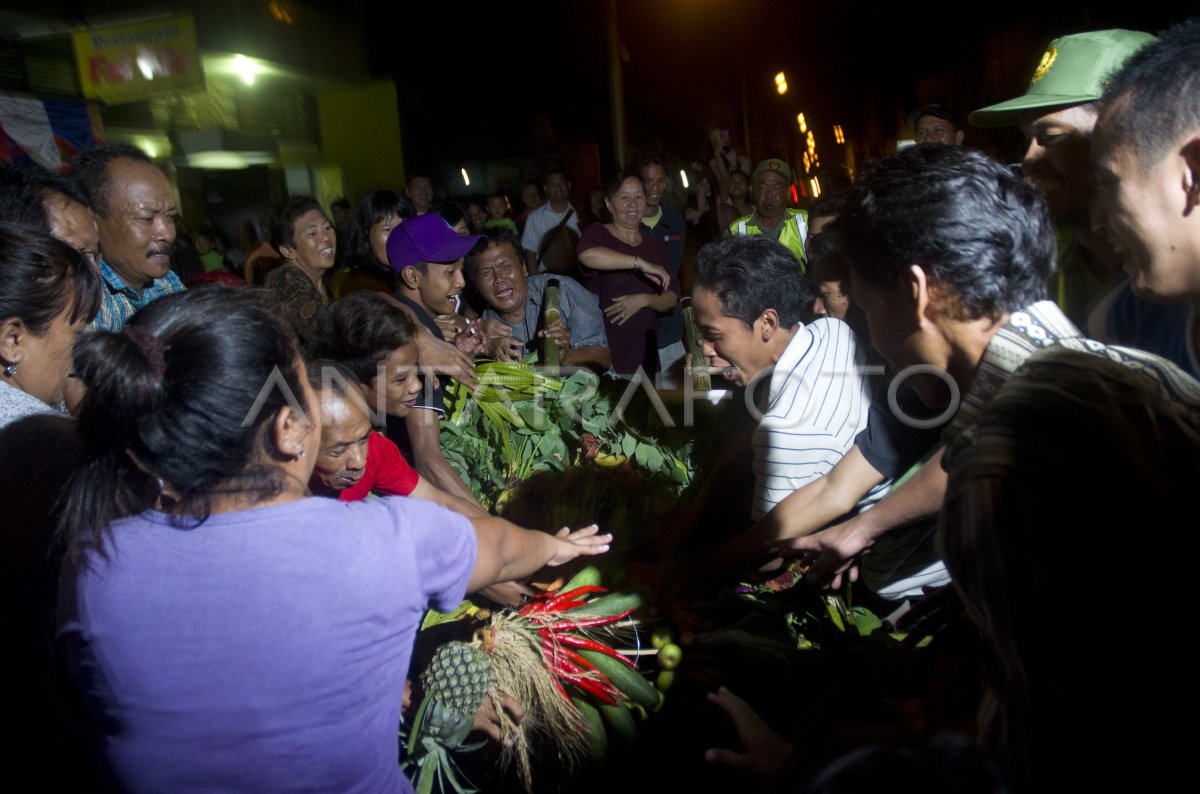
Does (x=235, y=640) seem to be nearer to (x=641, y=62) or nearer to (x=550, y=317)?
(x=550, y=317)

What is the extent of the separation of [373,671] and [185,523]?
393mm

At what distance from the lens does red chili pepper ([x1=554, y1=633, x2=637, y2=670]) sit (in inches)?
75.0

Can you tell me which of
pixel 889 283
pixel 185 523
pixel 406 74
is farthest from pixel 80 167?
pixel 406 74

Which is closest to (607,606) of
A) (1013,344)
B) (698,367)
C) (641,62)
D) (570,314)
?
(1013,344)

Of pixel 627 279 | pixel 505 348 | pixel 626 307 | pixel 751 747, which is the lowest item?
pixel 751 747

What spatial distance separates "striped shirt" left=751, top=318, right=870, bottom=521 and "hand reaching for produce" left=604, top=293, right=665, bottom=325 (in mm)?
1805

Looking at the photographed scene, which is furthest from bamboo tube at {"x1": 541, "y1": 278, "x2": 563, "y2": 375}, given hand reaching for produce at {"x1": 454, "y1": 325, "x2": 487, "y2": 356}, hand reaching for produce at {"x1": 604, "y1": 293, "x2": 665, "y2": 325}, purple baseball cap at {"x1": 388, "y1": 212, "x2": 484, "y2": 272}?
purple baseball cap at {"x1": 388, "y1": 212, "x2": 484, "y2": 272}

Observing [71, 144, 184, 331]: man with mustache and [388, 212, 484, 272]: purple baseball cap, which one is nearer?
[71, 144, 184, 331]: man with mustache

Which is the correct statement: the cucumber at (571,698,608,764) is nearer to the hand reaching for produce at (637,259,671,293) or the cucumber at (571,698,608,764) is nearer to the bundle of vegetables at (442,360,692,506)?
the bundle of vegetables at (442,360,692,506)

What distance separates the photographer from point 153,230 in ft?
9.73

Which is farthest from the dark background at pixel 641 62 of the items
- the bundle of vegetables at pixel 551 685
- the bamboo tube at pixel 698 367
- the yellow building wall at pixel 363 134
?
the bundle of vegetables at pixel 551 685

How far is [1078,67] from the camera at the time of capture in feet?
7.11

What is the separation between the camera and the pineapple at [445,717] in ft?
5.49

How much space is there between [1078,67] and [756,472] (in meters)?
1.51
